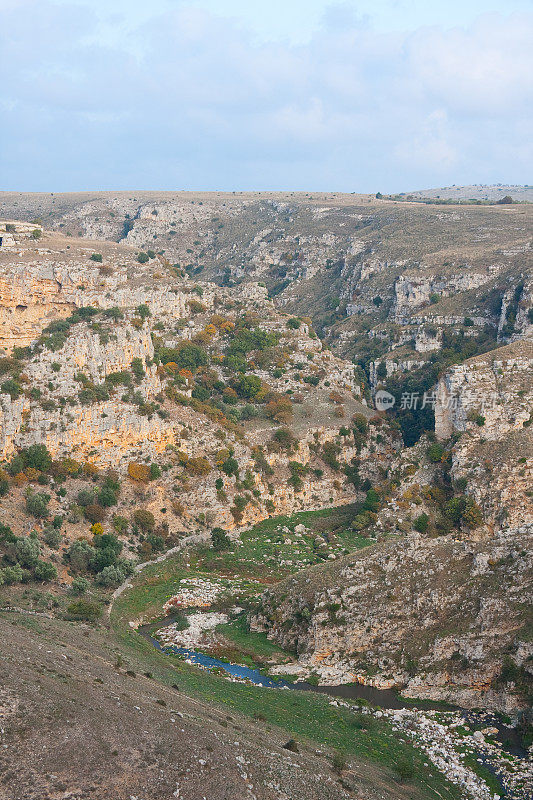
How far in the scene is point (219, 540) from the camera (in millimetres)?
47469

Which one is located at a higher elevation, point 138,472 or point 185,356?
point 185,356

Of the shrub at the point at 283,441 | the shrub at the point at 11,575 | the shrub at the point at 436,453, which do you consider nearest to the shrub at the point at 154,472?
the shrub at the point at 283,441

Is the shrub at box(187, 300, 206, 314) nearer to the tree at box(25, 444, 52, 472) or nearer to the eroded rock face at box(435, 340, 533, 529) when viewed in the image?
the eroded rock face at box(435, 340, 533, 529)

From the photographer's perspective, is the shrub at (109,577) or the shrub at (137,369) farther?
the shrub at (137,369)

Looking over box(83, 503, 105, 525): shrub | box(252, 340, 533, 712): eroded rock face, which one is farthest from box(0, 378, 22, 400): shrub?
box(252, 340, 533, 712): eroded rock face

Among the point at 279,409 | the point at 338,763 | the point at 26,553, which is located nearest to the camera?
the point at 338,763

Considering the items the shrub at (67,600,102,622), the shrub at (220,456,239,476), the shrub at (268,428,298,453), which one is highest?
the shrub at (268,428,298,453)

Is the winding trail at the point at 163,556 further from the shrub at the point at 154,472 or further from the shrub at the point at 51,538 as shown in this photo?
the shrub at the point at 154,472

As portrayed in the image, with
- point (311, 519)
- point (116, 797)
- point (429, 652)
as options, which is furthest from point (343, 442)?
point (116, 797)

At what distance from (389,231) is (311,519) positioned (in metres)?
63.7

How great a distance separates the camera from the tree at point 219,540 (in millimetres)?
47344

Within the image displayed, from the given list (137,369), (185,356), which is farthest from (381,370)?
→ (137,369)

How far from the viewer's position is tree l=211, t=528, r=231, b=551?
155ft

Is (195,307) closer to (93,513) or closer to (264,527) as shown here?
(264,527)
